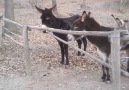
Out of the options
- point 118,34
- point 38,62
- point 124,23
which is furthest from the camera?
point 38,62

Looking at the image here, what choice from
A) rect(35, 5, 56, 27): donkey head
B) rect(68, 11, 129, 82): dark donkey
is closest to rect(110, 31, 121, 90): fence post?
rect(68, 11, 129, 82): dark donkey

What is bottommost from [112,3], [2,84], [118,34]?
[2,84]

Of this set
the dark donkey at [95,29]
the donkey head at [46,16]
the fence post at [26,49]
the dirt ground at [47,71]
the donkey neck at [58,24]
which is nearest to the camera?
the dark donkey at [95,29]

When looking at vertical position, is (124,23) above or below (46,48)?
above

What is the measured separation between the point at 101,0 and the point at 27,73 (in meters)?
16.7

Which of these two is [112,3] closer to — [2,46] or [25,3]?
[25,3]

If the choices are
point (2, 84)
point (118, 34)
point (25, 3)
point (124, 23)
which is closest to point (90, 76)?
point (124, 23)

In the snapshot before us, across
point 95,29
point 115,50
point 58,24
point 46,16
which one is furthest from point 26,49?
point 115,50

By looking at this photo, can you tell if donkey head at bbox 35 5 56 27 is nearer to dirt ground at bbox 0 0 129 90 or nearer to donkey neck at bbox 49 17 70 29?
donkey neck at bbox 49 17 70 29

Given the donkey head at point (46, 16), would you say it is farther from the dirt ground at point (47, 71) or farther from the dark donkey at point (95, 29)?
the dirt ground at point (47, 71)

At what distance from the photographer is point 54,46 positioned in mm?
9211

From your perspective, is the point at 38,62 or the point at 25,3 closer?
the point at 38,62

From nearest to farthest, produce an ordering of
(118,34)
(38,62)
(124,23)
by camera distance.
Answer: (118,34) → (124,23) → (38,62)


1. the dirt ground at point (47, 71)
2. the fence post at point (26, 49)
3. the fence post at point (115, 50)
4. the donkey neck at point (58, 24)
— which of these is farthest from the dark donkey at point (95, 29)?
the fence post at point (115, 50)
